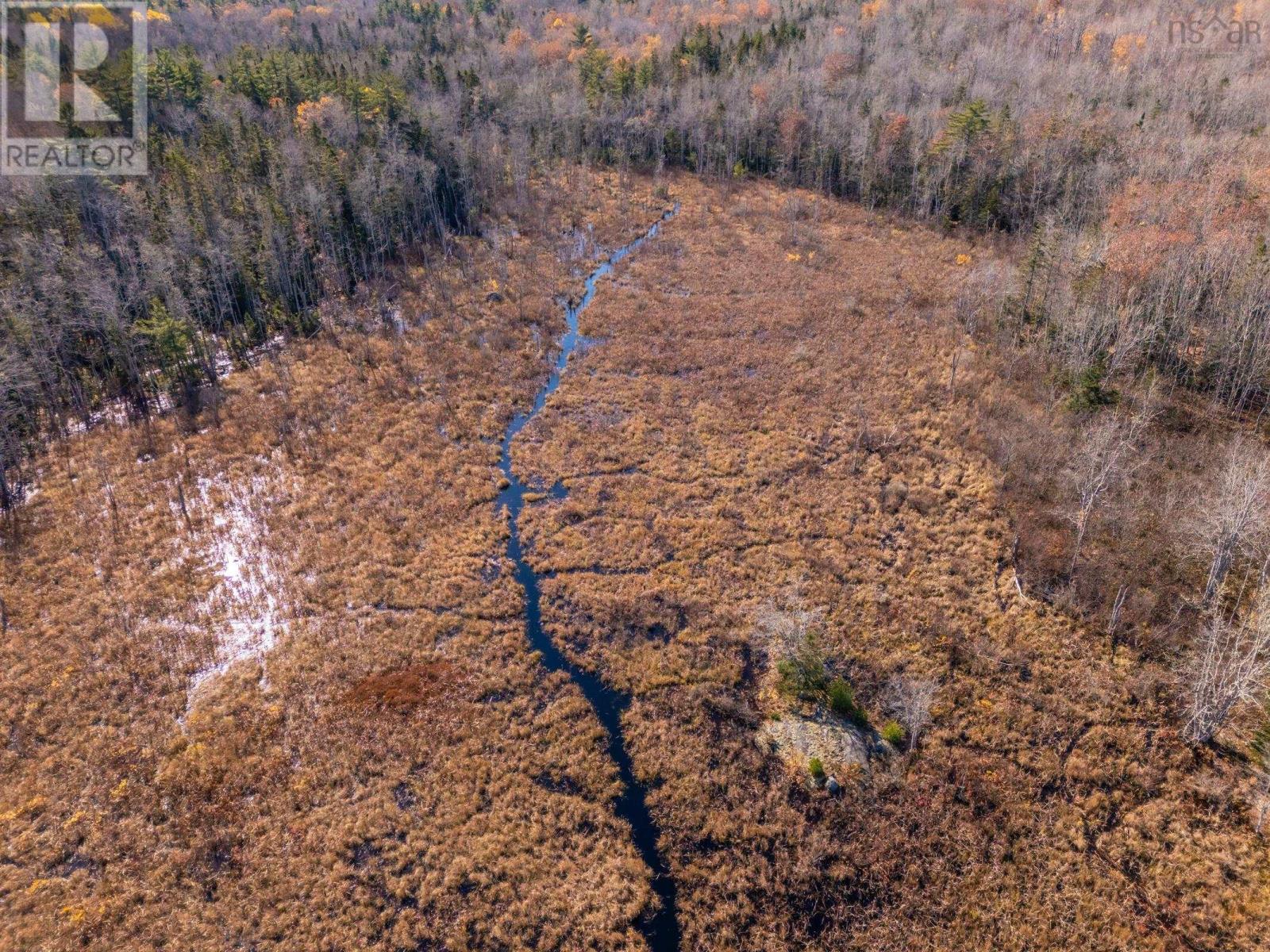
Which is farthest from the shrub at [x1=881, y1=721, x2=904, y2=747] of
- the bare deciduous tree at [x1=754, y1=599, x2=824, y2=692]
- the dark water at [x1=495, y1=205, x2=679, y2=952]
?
the dark water at [x1=495, y1=205, x2=679, y2=952]

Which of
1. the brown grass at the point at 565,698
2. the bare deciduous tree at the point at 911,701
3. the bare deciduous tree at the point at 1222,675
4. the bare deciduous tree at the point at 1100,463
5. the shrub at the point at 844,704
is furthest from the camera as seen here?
the bare deciduous tree at the point at 1100,463

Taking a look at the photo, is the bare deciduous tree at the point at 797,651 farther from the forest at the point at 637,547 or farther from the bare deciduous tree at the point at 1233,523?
the bare deciduous tree at the point at 1233,523

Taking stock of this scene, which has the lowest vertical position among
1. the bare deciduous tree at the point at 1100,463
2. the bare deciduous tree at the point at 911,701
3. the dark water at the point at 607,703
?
the dark water at the point at 607,703

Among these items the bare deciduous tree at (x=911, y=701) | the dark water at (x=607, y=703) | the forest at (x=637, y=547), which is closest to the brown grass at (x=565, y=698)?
the forest at (x=637, y=547)

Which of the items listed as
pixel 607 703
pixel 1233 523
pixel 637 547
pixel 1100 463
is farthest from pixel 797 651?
pixel 1100 463

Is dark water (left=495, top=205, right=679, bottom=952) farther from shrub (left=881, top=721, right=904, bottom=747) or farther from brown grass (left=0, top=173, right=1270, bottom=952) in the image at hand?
shrub (left=881, top=721, right=904, bottom=747)

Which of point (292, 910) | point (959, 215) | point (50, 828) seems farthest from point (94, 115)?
point (959, 215)
